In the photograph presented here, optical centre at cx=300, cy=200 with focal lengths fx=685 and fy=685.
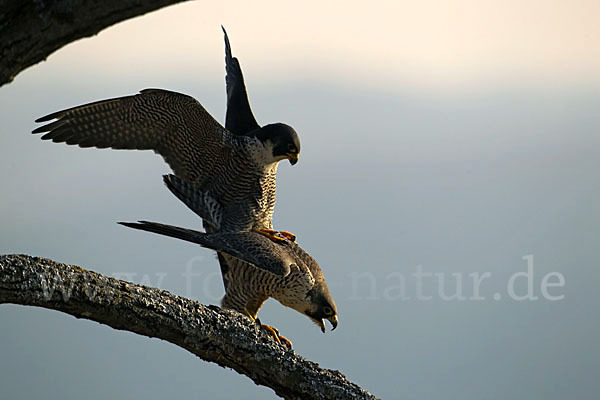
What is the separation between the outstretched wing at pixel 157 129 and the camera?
4.76 meters

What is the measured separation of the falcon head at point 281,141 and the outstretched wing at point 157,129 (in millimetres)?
236

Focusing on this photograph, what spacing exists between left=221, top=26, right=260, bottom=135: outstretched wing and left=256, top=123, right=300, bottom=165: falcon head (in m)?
0.36

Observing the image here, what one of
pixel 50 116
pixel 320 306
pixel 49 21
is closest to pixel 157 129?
pixel 50 116

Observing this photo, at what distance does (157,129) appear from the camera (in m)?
5.02

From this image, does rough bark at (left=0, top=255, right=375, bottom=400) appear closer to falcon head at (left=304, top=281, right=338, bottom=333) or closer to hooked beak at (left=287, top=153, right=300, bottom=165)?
falcon head at (left=304, top=281, right=338, bottom=333)

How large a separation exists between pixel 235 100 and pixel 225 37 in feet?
2.18

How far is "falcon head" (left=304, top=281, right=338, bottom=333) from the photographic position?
4.89 metres

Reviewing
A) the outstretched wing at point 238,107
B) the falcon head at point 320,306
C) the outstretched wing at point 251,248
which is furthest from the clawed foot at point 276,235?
the outstretched wing at point 238,107

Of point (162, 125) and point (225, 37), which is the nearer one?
point (162, 125)

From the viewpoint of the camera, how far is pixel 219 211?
203 inches

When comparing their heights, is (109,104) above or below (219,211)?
above

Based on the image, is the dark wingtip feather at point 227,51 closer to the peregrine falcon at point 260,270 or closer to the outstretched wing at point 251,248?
the peregrine falcon at point 260,270

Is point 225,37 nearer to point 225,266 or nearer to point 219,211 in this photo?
point 219,211

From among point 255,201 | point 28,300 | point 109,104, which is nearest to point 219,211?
point 255,201
